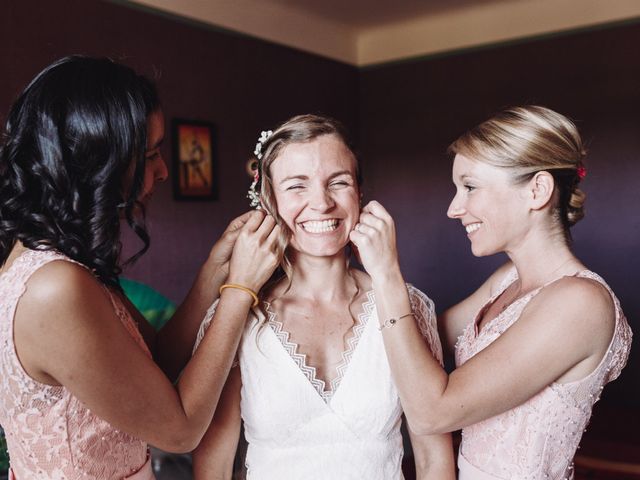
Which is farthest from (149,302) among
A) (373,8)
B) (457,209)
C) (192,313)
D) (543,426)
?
(373,8)

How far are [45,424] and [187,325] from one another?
23.5 inches

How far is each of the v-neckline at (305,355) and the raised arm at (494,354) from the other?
0.80 feet

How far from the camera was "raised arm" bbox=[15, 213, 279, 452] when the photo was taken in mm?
1175

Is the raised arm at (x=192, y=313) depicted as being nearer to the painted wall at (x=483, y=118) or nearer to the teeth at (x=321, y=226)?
the teeth at (x=321, y=226)

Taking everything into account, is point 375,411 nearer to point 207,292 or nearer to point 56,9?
point 207,292

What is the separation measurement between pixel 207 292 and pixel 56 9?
97.6 inches

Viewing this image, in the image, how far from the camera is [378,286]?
1542 mm

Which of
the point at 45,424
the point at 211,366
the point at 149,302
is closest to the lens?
the point at 45,424

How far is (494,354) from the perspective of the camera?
4.95 feet

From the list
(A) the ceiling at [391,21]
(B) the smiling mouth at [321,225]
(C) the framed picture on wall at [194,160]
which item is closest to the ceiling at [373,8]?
(A) the ceiling at [391,21]

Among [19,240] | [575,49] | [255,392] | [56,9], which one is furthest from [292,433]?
[575,49]

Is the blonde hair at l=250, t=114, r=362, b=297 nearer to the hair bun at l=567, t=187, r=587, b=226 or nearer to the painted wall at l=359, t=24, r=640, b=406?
the hair bun at l=567, t=187, r=587, b=226

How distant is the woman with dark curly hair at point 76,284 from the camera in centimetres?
120

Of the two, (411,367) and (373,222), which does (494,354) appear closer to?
(411,367)
